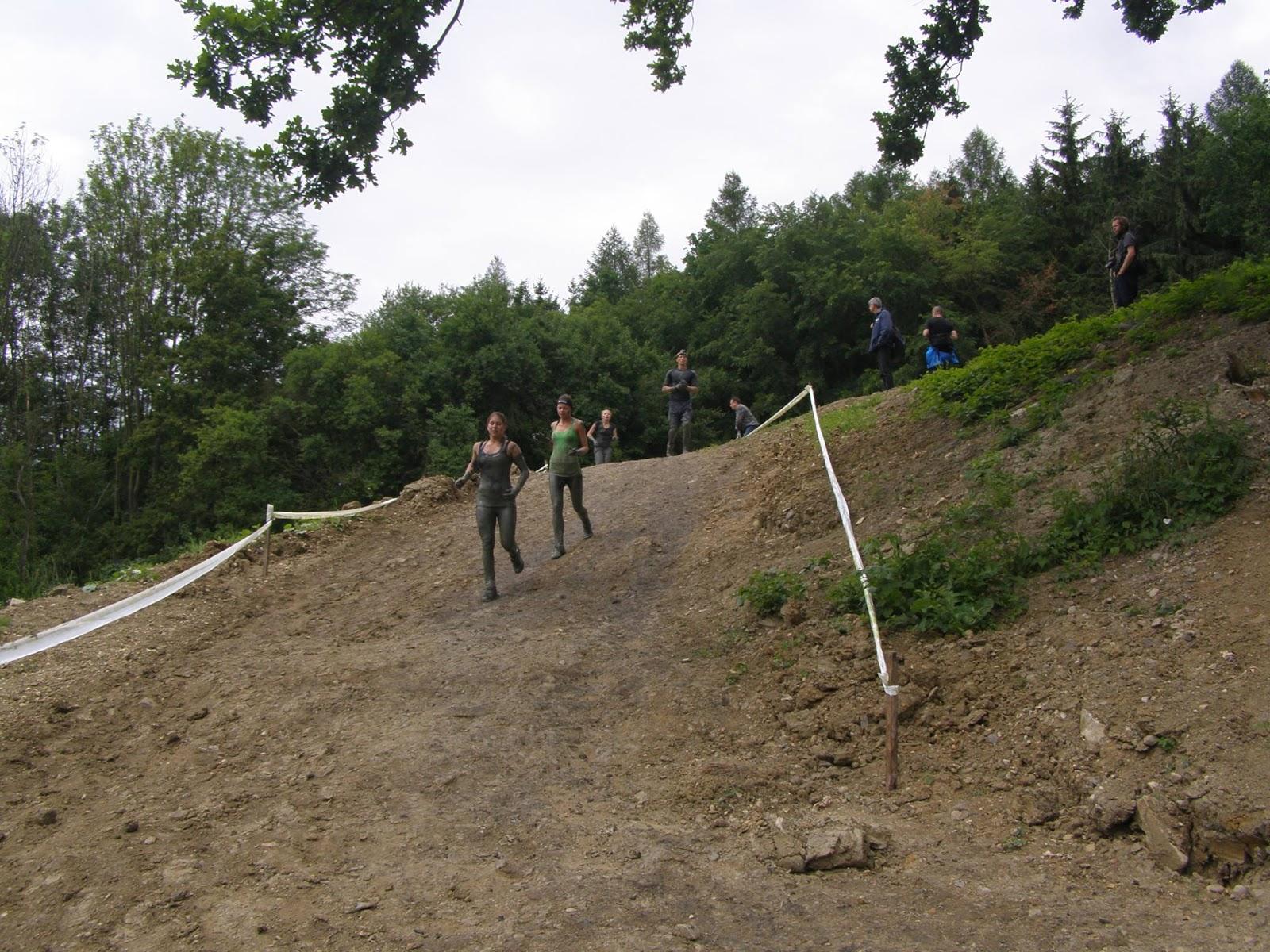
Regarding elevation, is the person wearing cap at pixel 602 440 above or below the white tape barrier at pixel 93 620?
above

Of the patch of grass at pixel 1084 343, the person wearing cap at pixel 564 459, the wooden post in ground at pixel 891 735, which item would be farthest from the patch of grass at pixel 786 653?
the person wearing cap at pixel 564 459

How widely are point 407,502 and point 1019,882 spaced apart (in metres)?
12.5

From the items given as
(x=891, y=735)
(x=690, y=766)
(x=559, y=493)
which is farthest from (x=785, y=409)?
(x=891, y=735)

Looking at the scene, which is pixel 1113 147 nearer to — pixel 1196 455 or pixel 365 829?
pixel 1196 455

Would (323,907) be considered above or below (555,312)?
below

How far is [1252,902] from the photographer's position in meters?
4.06

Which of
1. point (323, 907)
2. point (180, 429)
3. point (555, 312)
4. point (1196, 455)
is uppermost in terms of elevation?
point (555, 312)

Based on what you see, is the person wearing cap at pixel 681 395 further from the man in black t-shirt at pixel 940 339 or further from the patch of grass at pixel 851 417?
the man in black t-shirt at pixel 940 339

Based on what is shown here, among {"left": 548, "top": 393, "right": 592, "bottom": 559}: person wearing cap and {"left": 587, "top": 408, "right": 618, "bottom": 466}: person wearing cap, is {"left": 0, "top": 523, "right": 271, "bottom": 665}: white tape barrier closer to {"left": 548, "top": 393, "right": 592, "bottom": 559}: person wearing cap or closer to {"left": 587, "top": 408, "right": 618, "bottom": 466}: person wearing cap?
{"left": 548, "top": 393, "right": 592, "bottom": 559}: person wearing cap

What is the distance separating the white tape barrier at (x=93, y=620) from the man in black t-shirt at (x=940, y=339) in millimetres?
9403

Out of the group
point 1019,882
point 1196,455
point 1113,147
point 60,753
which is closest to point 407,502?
point 60,753

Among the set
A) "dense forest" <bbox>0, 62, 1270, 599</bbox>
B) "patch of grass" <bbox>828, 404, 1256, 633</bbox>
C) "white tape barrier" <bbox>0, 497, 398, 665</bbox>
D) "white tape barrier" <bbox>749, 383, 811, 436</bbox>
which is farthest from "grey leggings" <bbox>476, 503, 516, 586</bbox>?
"dense forest" <bbox>0, 62, 1270, 599</bbox>

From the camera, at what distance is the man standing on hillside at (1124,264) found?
11.4 metres

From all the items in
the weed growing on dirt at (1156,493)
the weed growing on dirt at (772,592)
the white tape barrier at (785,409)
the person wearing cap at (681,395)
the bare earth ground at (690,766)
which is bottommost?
the bare earth ground at (690,766)
